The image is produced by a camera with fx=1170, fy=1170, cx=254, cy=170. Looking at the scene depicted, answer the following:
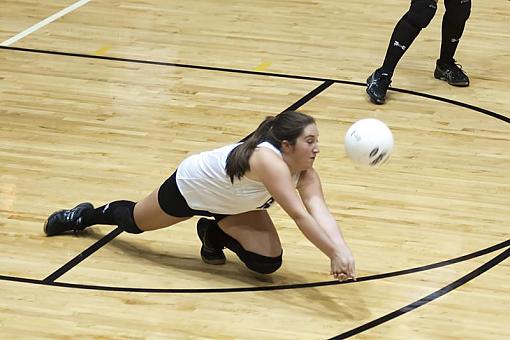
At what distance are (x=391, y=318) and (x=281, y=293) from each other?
1.60 ft

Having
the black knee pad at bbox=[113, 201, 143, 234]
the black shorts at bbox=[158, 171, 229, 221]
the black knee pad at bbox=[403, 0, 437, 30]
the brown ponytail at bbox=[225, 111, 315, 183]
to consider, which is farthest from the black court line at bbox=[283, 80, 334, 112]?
the brown ponytail at bbox=[225, 111, 315, 183]

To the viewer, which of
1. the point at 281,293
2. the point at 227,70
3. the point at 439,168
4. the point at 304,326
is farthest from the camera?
the point at 227,70

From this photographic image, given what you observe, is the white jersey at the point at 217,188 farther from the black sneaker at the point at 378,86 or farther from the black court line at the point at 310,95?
the black sneaker at the point at 378,86

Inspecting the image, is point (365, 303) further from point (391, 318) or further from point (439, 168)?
point (439, 168)

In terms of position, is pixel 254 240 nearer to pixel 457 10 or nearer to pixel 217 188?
pixel 217 188

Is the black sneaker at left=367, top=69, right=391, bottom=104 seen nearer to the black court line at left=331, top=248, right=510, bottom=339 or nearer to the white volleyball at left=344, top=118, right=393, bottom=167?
the black court line at left=331, top=248, right=510, bottom=339

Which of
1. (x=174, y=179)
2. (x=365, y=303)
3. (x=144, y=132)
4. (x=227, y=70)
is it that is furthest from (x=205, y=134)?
(x=365, y=303)

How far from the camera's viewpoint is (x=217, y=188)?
15.6ft

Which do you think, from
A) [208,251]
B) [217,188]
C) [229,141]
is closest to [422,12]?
[229,141]

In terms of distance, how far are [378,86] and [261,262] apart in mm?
2542

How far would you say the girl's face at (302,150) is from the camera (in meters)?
4.57

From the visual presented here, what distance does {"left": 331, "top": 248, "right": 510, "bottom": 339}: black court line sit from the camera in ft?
14.8

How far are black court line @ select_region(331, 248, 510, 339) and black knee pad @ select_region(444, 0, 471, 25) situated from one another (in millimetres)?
2486

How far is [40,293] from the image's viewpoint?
480cm
